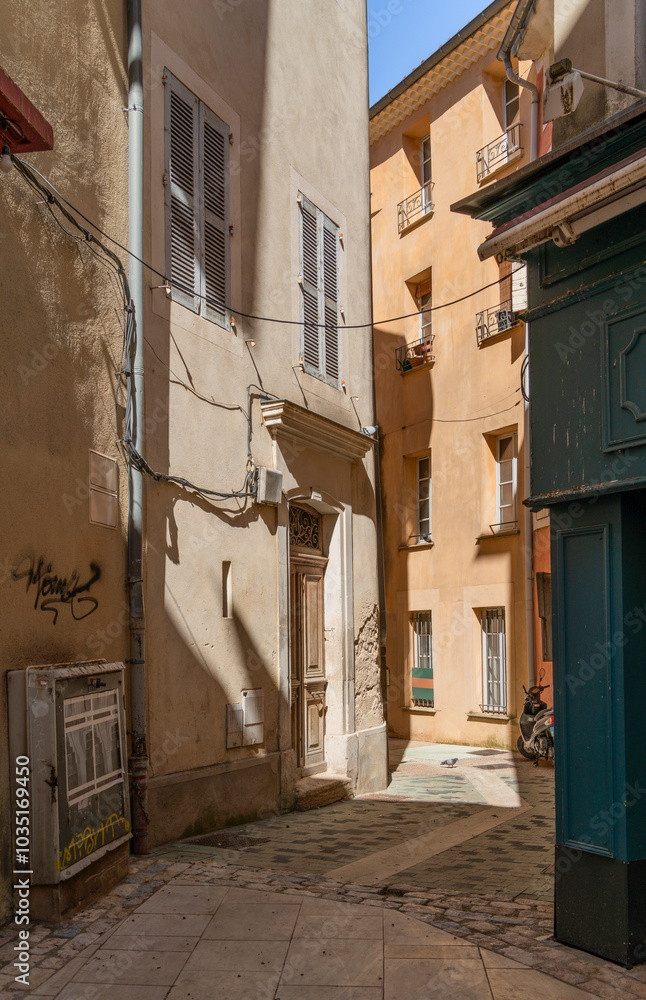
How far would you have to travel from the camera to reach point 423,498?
17312mm

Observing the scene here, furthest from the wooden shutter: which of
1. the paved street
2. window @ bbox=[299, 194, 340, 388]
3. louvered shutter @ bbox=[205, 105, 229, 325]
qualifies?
the paved street

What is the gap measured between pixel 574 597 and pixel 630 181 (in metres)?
2.17

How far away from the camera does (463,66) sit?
1639 cm

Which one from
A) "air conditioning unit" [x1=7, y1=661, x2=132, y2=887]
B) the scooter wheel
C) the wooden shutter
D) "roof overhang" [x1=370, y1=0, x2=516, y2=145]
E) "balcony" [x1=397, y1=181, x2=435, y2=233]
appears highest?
"roof overhang" [x1=370, y1=0, x2=516, y2=145]

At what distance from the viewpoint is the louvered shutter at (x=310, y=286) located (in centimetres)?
1033

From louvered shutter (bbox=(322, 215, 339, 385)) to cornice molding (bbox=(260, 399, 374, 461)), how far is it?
75 centimetres

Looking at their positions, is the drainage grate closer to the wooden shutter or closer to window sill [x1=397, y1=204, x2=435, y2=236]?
the wooden shutter

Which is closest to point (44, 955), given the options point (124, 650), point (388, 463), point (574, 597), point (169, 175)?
point (124, 650)

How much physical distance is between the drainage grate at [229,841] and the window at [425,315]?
445 inches

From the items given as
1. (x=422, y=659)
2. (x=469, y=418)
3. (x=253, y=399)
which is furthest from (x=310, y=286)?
(x=422, y=659)

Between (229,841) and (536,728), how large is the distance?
20.8 feet

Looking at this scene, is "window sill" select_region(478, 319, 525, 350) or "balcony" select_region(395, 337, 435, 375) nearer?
"window sill" select_region(478, 319, 525, 350)

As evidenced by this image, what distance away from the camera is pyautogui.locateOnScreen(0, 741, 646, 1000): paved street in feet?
14.4

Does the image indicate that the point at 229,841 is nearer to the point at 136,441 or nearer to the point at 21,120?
the point at 136,441
